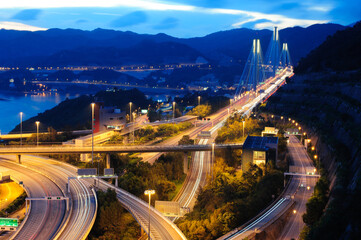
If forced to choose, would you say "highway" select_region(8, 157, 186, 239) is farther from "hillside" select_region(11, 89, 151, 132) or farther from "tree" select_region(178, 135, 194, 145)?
"hillside" select_region(11, 89, 151, 132)

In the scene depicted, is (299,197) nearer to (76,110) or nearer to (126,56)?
(76,110)

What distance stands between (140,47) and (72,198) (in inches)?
5390

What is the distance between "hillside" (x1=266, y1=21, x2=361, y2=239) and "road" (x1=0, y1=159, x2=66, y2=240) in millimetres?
6616

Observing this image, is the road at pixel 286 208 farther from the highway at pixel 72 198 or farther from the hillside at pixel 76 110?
the hillside at pixel 76 110

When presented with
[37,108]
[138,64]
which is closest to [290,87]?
[37,108]

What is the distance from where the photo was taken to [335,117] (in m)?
19.2

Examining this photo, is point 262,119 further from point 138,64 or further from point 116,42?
point 116,42

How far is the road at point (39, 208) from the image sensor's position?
1146 cm

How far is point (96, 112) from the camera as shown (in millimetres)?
29547

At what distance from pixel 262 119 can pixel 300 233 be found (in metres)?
20.4

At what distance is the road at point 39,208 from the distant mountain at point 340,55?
20063mm

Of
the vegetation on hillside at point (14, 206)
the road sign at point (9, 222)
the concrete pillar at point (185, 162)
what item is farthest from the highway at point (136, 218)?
the concrete pillar at point (185, 162)

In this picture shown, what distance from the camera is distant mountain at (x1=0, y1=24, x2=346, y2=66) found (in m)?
115

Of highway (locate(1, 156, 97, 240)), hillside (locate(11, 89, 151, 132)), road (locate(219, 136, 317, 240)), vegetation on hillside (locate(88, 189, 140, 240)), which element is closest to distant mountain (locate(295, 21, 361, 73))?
road (locate(219, 136, 317, 240))
